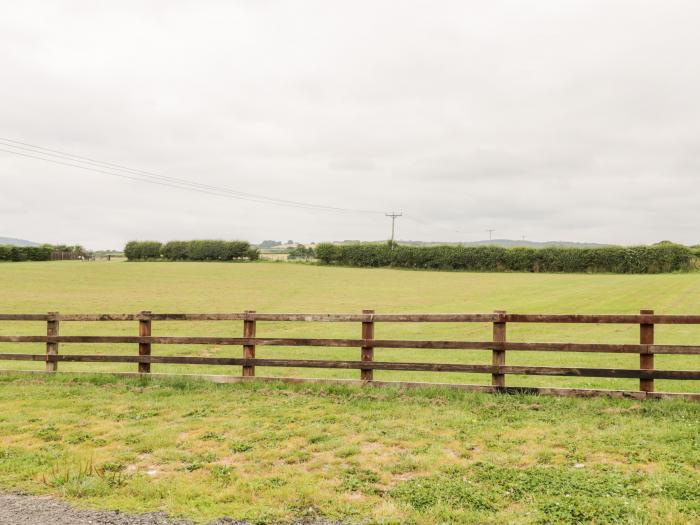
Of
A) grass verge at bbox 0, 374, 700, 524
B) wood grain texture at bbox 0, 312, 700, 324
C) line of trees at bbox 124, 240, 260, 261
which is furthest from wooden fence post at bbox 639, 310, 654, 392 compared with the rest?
line of trees at bbox 124, 240, 260, 261

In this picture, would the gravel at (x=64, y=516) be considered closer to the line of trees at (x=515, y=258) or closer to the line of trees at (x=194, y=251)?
the line of trees at (x=515, y=258)

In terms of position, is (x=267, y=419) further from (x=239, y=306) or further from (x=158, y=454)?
(x=239, y=306)

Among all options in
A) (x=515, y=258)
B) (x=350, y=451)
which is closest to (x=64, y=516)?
(x=350, y=451)

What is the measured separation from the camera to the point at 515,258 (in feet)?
257

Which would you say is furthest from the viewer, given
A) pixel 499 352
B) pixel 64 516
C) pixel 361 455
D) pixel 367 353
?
pixel 367 353

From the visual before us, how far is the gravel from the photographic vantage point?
472 centimetres

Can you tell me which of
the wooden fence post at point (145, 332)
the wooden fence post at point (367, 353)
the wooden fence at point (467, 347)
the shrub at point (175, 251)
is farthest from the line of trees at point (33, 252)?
the wooden fence post at point (367, 353)

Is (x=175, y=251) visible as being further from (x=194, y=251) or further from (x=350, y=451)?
(x=350, y=451)

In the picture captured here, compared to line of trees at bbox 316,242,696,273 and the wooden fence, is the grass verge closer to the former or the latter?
the wooden fence

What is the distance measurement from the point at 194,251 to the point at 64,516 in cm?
9785

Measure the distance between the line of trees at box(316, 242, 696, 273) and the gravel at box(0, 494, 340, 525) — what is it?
255ft

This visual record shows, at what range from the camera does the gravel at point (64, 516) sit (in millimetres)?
4723

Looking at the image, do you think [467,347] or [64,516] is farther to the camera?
[467,347]

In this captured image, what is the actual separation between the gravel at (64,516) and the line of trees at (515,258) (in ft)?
255
